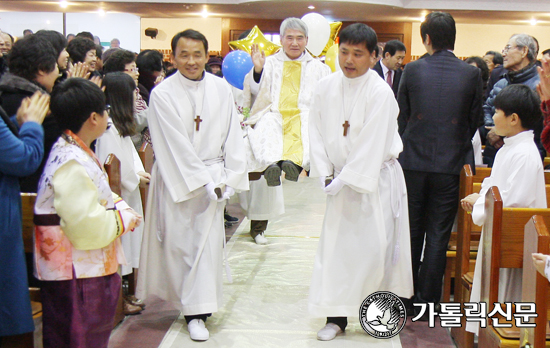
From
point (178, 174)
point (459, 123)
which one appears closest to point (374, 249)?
point (459, 123)

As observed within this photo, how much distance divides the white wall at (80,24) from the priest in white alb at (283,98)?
12061 millimetres

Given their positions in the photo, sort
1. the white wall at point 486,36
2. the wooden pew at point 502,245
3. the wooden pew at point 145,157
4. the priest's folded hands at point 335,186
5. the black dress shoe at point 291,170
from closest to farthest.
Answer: the wooden pew at point 502,245
the priest's folded hands at point 335,186
the wooden pew at point 145,157
the black dress shoe at point 291,170
the white wall at point 486,36

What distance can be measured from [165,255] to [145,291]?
0.85 feet

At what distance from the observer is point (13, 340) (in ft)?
7.69

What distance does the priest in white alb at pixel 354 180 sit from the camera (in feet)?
10.4

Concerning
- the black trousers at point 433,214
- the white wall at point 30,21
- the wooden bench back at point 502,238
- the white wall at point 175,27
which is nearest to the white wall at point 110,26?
the white wall at point 30,21

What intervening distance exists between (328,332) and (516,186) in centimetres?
131

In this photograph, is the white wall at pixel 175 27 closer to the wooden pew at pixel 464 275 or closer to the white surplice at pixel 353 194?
the white surplice at pixel 353 194

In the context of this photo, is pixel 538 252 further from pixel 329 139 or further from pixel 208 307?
pixel 208 307

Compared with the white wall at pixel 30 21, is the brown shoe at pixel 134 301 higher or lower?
lower

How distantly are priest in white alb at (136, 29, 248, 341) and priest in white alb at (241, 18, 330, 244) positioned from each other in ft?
2.31

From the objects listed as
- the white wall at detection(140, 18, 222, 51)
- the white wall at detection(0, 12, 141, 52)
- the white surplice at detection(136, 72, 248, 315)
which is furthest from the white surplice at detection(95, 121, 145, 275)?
the white wall at detection(140, 18, 222, 51)

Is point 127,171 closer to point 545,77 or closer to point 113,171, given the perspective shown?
point 113,171

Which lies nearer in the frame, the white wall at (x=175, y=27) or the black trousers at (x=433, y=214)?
the black trousers at (x=433, y=214)
